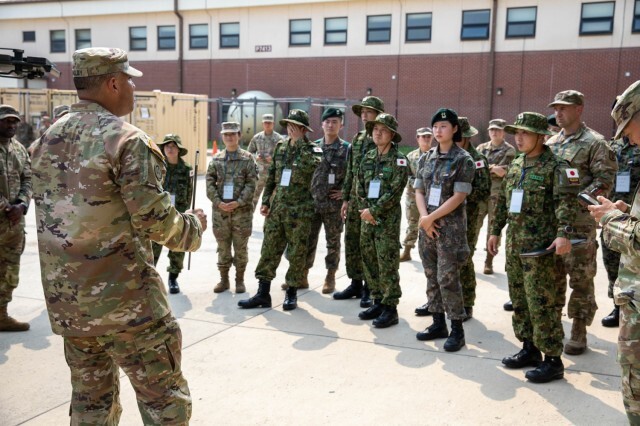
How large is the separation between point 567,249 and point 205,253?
5.71 metres

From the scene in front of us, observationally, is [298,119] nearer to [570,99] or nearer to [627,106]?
[570,99]

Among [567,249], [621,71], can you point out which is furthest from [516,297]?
[621,71]

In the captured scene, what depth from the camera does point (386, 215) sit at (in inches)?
222

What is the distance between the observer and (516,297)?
4.63 metres

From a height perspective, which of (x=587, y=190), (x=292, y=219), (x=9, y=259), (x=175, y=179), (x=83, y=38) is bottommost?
(x=9, y=259)

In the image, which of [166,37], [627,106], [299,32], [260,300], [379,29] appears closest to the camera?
[627,106]

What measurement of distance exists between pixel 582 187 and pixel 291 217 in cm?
285

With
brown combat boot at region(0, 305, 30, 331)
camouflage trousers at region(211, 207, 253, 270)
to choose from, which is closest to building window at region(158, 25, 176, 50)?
camouflage trousers at region(211, 207, 253, 270)

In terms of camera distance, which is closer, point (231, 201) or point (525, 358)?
point (525, 358)

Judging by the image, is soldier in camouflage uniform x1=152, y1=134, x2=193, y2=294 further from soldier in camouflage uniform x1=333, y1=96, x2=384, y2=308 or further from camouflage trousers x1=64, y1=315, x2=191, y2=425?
camouflage trousers x1=64, y1=315, x2=191, y2=425

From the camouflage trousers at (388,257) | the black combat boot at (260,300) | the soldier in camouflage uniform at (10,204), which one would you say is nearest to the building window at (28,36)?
the soldier in camouflage uniform at (10,204)

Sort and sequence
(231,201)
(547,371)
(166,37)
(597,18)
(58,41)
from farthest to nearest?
(58,41) < (166,37) < (597,18) < (231,201) < (547,371)

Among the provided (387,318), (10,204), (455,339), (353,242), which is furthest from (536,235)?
(10,204)

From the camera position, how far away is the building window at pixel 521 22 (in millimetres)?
22188
